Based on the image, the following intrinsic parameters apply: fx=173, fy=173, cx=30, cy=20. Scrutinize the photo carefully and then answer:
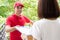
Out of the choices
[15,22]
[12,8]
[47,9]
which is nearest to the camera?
[47,9]

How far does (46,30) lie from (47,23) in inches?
2.3

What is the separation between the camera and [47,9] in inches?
56.0

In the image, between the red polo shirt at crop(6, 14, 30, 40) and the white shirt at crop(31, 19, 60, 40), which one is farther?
the red polo shirt at crop(6, 14, 30, 40)

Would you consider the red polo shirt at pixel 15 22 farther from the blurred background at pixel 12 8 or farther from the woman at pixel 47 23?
the woman at pixel 47 23

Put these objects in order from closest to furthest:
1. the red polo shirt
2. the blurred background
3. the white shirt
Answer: the white shirt
the red polo shirt
the blurred background

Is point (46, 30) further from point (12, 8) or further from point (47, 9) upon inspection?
point (12, 8)

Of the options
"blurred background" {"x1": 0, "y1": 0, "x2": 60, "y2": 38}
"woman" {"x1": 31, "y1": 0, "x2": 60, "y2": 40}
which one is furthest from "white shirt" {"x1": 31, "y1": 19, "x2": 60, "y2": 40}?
"blurred background" {"x1": 0, "y1": 0, "x2": 60, "y2": 38}

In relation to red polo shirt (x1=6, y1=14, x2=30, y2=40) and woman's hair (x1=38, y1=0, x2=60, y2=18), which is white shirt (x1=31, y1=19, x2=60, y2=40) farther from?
red polo shirt (x1=6, y1=14, x2=30, y2=40)

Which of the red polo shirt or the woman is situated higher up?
the woman

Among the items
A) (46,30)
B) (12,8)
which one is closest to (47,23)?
(46,30)

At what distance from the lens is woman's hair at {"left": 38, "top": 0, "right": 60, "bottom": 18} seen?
1418mm

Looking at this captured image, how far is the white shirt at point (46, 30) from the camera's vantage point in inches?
55.6

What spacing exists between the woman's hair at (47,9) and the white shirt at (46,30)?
5 centimetres

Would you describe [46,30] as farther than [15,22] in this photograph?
No
